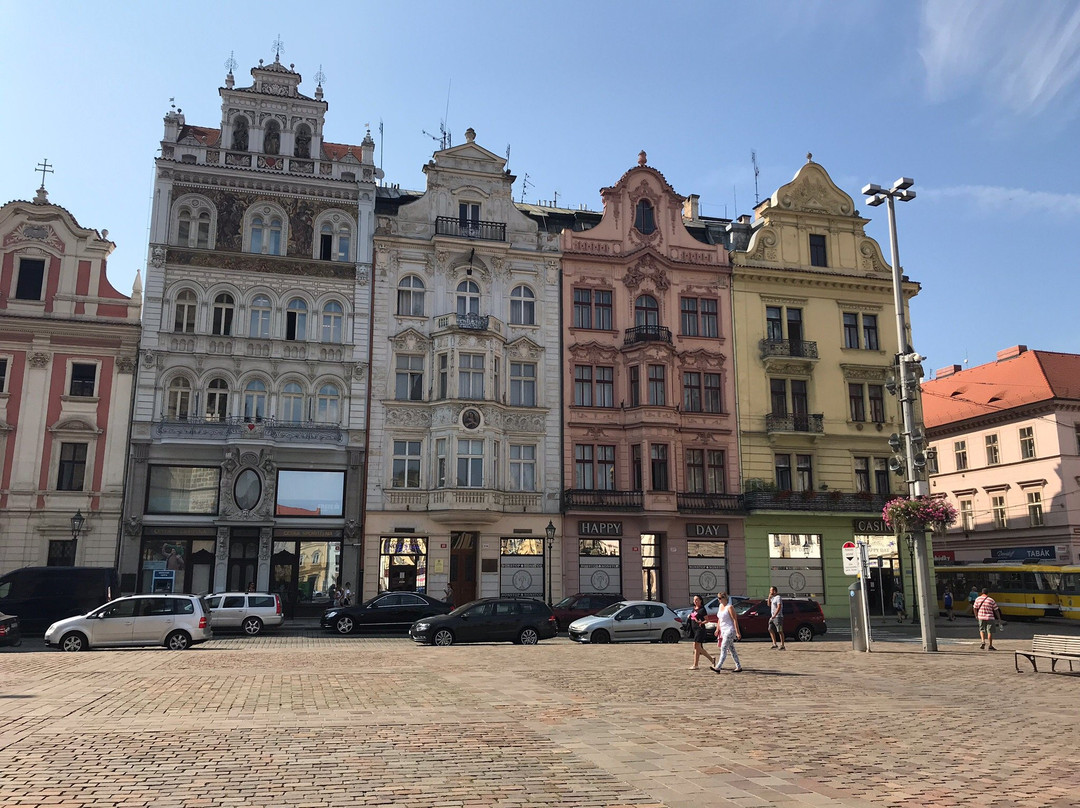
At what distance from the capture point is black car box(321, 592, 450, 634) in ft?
96.9

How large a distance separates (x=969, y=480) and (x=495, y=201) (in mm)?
34913

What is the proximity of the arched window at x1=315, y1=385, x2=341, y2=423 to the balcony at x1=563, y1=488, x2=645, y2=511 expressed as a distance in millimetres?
10963

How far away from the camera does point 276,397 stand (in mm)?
38094

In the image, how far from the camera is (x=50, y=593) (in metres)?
29.2

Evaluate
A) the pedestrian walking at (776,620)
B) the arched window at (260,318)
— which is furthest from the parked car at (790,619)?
the arched window at (260,318)

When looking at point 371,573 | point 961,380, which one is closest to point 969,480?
point 961,380

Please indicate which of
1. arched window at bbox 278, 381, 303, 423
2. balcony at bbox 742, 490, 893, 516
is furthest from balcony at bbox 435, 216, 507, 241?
balcony at bbox 742, 490, 893, 516

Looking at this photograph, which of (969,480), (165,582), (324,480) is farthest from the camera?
(969,480)

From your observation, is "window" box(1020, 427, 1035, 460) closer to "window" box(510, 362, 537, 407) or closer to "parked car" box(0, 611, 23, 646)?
"window" box(510, 362, 537, 407)

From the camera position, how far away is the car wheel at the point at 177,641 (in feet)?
78.9

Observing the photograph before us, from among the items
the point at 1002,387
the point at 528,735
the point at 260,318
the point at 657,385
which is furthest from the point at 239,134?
the point at 1002,387

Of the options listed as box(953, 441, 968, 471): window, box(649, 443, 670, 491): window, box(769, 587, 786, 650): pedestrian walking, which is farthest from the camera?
box(953, 441, 968, 471): window

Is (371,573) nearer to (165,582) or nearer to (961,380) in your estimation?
(165,582)

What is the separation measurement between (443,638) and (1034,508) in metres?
38.8
